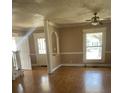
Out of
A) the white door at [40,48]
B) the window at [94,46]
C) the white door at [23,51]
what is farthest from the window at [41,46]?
the window at [94,46]

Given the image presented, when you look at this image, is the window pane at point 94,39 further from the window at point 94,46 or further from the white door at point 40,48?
the white door at point 40,48

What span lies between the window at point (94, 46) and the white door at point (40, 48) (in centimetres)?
277

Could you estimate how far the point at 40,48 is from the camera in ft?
27.6

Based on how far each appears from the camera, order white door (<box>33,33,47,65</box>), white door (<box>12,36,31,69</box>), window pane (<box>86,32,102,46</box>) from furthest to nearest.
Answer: white door (<box>33,33,47,65</box>), white door (<box>12,36,31,69</box>), window pane (<box>86,32,102,46</box>)

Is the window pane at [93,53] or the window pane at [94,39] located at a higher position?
the window pane at [94,39]

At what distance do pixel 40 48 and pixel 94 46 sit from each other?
134 inches

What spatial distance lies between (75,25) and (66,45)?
131 cm

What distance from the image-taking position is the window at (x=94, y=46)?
714cm

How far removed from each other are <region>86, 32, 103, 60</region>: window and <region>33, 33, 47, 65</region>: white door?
2.77 metres

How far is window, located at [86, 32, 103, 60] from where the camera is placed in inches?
281

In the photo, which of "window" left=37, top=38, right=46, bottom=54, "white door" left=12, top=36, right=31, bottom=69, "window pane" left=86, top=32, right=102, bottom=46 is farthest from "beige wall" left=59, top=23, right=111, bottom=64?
"white door" left=12, top=36, right=31, bottom=69

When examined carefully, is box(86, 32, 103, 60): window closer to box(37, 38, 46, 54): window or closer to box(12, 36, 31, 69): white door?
box(37, 38, 46, 54): window
